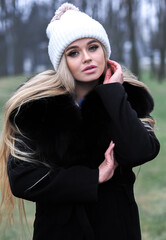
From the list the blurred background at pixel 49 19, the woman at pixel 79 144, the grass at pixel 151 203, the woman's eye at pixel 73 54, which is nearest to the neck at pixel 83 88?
the woman at pixel 79 144

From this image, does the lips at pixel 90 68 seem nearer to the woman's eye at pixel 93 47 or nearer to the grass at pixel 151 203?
the woman's eye at pixel 93 47

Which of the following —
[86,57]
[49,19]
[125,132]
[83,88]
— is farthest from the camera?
[49,19]

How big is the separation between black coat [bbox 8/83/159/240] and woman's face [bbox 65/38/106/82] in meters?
0.12

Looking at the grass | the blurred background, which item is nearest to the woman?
the grass

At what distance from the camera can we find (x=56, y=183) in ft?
7.09

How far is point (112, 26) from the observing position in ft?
93.9

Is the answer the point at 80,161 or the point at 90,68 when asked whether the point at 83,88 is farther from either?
the point at 80,161

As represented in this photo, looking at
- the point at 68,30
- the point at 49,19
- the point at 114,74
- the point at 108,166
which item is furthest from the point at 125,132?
the point at 49,19

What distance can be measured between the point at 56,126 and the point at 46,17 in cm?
2296

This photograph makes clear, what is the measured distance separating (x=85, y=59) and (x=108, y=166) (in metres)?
0.60

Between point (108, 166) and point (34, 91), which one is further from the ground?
point (34, 91)

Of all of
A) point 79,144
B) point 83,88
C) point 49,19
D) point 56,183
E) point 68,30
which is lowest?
point 49,19

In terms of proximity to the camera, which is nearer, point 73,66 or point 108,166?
point 108,166

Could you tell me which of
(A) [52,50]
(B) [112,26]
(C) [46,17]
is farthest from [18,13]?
(A) [52,50]
